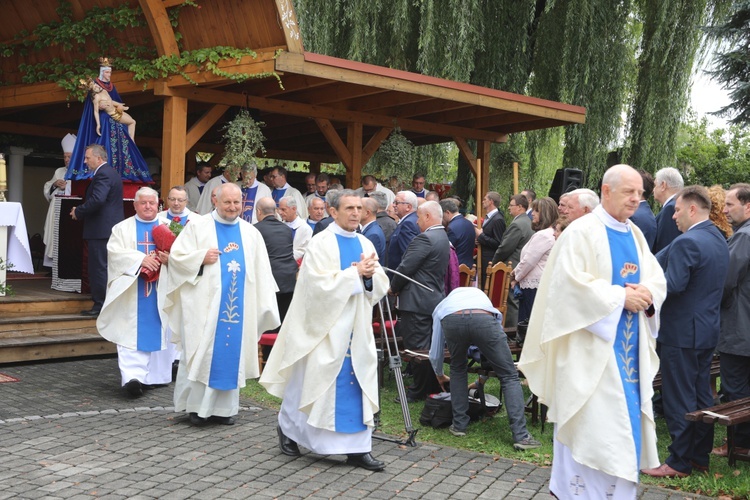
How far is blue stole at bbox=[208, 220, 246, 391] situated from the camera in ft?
23.2

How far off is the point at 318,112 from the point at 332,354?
7071mm

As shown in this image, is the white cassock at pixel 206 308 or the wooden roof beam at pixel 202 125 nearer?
the white cassock at pixel 206 308

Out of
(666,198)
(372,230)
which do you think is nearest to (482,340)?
(666,198)

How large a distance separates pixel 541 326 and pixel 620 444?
2.67 feet

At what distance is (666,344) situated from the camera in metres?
6.02

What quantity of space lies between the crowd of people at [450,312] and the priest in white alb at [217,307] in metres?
0.01

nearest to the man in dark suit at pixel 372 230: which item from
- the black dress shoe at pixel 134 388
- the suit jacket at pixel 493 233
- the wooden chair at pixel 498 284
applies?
the wooden chair at pixel 498 284

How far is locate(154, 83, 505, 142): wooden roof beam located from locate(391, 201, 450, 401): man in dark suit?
4.38m

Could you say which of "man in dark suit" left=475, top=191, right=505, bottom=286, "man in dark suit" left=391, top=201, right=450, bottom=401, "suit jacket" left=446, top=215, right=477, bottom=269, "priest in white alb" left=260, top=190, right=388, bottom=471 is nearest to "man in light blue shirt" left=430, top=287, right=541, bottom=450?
"priest in white alb" left=260, top=190, right=388, bottom=471

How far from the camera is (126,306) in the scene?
27.1 ft

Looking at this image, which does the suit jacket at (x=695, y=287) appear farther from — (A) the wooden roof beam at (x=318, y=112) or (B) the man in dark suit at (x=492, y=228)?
(A) the wooden roof beam at (x=318, y=112)

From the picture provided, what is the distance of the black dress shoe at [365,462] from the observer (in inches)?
235

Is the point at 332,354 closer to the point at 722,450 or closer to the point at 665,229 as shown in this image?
the point at 722,450

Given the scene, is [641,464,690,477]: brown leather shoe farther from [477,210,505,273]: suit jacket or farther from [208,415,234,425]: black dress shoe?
[477,210,505,273]: suit jacket
